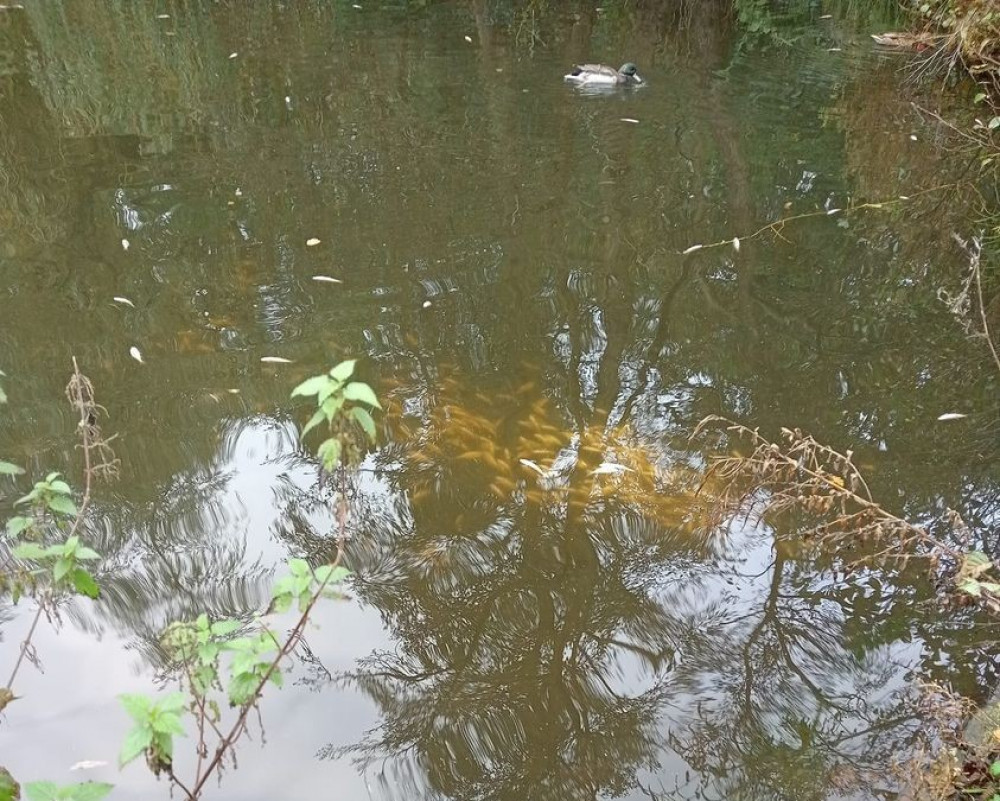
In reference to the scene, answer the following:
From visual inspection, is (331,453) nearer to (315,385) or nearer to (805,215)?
(315,385)

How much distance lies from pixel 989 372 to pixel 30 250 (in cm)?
587

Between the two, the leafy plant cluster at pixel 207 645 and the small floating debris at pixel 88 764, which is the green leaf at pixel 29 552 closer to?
the leafy plant cluster at pixel 207 645

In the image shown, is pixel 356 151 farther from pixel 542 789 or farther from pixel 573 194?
pixel 542 789

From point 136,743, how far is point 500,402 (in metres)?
2.65

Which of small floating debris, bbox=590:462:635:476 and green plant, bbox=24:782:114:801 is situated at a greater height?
small floating debris, bbox=590:462:635:476

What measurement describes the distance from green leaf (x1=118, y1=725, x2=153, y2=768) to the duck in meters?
7.95

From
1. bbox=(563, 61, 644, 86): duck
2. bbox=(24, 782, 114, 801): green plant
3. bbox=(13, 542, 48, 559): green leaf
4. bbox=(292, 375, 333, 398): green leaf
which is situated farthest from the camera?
bbox=(563, 61, 644, 86): duck

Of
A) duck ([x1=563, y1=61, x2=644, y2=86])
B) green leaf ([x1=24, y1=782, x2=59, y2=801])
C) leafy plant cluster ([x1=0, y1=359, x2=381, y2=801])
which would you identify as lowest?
green leaf ([x1=24, y1=782, x2=59, y2=801])

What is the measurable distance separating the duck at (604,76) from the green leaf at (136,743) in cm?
795

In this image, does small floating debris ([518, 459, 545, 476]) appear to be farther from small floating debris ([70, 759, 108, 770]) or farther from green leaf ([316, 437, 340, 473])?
small floating debris ([70, 759, 108, 770])

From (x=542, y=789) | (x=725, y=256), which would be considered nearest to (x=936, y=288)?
(x=725, y=256)

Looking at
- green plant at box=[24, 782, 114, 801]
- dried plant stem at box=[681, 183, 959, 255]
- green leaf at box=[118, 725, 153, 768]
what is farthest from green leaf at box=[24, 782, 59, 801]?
dried plant stem at box=[681, 183, 959, 255]

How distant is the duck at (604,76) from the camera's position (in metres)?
8.39

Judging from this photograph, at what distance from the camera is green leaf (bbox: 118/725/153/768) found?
66.2 inches
